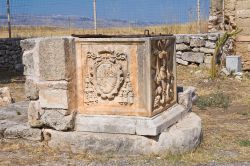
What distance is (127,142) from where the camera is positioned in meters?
5.65

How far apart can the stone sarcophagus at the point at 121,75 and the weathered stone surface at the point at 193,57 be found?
767cm

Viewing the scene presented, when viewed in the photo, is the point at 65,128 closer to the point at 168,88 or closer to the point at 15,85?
the point at 168,88

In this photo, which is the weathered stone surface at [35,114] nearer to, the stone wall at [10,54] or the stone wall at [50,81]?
the stone wall at [50,81]

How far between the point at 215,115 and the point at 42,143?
3.74 meters

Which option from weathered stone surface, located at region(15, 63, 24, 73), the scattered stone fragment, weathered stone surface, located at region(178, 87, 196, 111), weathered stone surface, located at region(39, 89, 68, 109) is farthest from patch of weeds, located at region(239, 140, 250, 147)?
weathered stone surface, located at region(15, 63, 24, 73)

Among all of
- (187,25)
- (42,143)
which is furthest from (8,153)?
(187,25)

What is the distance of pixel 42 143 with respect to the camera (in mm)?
6121

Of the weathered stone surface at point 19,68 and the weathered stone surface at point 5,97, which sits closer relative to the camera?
the weathered stone surface at point 5,97

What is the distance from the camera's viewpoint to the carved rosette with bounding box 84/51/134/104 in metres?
5.79

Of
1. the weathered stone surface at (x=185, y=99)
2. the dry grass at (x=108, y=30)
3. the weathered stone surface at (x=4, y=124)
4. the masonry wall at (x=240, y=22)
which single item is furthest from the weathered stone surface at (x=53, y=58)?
the dry grass at (x=108, y=30)

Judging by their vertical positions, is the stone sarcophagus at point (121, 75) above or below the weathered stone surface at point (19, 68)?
above

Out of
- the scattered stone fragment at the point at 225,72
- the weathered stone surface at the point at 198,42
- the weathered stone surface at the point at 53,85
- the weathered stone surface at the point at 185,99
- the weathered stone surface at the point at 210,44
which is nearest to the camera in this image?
the weathered stone surface at the point at 53,85

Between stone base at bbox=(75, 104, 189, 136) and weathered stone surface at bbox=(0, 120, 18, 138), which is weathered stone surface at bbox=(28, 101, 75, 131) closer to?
stone base at bbox=(75, 104, 189, 136)

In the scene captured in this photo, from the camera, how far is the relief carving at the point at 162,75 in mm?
5888
